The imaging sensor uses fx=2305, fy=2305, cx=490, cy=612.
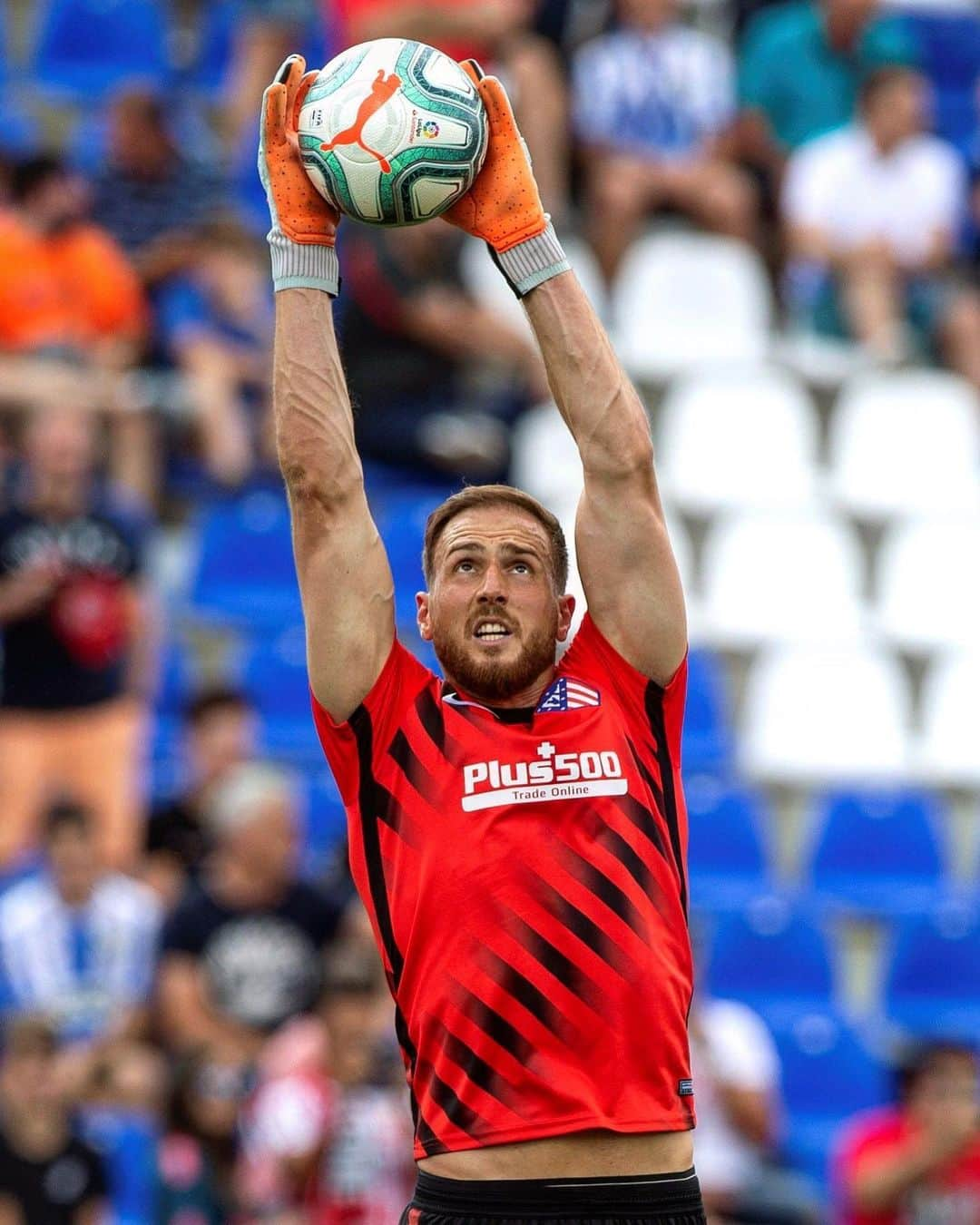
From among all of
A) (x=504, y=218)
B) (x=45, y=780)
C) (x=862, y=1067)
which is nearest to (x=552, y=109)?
(x=45, y=780)

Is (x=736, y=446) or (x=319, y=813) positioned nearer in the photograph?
(x=319, y=813)

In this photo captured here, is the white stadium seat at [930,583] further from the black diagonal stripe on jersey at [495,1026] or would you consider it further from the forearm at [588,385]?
the black diagonal stripe on jersey at [495,1026]

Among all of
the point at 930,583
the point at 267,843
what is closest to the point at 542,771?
the point at 267,843

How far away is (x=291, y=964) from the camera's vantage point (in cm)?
825

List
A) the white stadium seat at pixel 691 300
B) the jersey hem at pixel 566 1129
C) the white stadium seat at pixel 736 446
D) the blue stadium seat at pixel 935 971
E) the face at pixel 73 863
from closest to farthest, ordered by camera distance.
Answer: the jersey hem at pixel 566 1129
the face at pixel 73 863
the blue stadium seat at pixel 935 971
the white stadium seat at pixel 736 446
the white stadium seat at pixel 691 300

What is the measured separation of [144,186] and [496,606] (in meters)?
7.79

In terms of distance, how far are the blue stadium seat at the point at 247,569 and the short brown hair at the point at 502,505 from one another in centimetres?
610

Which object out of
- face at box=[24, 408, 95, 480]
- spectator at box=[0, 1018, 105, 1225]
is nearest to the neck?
spectator at box=[0, 1018, 105, 1225]

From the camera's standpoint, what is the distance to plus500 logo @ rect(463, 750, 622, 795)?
4113 millimetres

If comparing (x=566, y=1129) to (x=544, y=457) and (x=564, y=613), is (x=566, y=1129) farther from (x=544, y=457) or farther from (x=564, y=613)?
(x=544, y=457)

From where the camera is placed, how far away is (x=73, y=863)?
8438 millimetres

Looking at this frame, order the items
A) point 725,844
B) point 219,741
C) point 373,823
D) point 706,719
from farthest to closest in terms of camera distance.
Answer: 1. point 706,719
2. point 725,844
3. point 219,741
4. point 373,823

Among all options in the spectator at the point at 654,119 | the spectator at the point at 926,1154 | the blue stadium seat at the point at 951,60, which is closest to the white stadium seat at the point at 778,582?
the spectator at the point at 654,119

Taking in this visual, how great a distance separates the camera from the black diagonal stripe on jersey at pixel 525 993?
3994mm
